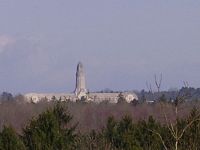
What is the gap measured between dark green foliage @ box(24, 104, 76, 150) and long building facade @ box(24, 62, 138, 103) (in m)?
77.8

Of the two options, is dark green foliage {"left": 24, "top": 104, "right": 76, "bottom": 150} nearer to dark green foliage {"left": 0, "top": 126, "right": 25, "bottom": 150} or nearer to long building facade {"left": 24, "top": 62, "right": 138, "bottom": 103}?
dark green foliage {"left": 0, "top": 126, "right": 25, "bottom": 150}

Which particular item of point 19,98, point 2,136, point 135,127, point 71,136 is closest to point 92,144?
point 71,136

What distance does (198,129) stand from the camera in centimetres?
2058

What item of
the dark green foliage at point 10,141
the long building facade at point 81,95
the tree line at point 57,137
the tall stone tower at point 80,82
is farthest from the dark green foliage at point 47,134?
the tall stone tower at point 80,82

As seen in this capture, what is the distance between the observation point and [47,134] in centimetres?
2684

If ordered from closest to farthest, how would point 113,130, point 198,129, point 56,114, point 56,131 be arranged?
point 198,129
point 56,131
point 56,114
point 113,130

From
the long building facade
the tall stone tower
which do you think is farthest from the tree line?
the tall stone tower

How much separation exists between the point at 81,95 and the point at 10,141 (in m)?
109

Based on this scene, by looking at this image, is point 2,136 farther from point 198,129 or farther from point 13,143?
point 198,129

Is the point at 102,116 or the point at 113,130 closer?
the point at 113,130

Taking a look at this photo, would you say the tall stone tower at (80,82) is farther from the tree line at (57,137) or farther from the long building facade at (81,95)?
the tree line at (57,137)

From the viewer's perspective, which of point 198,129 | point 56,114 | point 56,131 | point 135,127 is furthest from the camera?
point 135,127

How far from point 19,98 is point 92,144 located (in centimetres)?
8538

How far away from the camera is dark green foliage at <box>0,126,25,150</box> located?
25.0m
